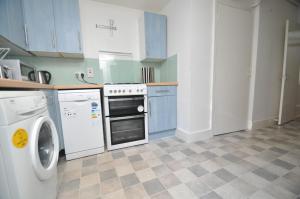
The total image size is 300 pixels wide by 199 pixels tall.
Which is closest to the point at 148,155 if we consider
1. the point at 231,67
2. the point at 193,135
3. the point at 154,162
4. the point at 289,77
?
the point at 154,162

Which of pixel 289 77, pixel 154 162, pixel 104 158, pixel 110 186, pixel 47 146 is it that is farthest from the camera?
pixel 289 77

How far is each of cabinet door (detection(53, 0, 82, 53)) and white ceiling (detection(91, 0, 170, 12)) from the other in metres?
0.65

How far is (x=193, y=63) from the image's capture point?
181 centimetres

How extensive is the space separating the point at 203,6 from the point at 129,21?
127cm

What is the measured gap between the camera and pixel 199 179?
44.9 inches

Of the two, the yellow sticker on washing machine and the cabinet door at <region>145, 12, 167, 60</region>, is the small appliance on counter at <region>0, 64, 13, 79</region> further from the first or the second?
the cabinet door at <region>145, 12, 167, 60</region>

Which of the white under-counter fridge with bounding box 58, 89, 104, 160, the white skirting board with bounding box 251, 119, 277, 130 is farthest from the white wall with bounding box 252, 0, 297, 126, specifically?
the white under-counter fridge with bounding box 58, 89, 104, 160

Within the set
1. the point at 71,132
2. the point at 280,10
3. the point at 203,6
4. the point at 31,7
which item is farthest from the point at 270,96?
the point at 31,7

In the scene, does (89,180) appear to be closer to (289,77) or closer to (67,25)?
(67,25)

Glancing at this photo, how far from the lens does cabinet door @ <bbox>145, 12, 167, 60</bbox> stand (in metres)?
2.12

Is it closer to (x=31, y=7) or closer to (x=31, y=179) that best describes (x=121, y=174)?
(x=31, y=179)

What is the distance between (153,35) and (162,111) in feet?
4.38

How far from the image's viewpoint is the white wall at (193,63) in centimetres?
176

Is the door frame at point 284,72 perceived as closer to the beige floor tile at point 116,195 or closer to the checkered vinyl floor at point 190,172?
the checkered vinyl floor at point 190,172
